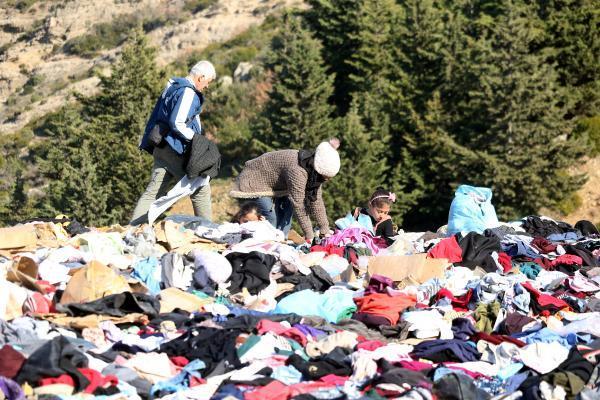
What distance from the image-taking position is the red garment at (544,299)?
7.58 m

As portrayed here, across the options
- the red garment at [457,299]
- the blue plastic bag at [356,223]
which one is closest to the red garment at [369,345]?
the red garment at [457,299]

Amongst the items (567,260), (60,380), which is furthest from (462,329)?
(60,380)

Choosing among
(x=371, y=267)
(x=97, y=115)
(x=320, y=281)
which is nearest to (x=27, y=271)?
(x=320, y=281)

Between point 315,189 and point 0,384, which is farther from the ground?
point 0,384

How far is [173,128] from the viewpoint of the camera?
9266 millimetres

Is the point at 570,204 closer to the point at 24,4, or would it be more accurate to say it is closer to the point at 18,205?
the point at 18,205

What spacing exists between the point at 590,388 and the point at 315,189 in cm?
423

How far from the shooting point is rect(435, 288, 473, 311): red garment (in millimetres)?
7664

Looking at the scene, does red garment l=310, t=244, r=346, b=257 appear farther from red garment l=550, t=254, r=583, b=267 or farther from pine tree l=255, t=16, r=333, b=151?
pine tree l=255, t=16, r=333, b=151

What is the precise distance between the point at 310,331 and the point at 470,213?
389 centimetres

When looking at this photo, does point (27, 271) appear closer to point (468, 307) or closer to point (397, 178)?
point (468, 307)

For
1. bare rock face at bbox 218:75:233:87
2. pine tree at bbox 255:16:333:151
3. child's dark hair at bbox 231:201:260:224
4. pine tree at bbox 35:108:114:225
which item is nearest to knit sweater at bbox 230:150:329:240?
child's dark hair at bbox 231:201:260:224

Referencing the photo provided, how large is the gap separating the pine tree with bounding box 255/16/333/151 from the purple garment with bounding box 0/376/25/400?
24731 millimetres

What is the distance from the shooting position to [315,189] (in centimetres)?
947
